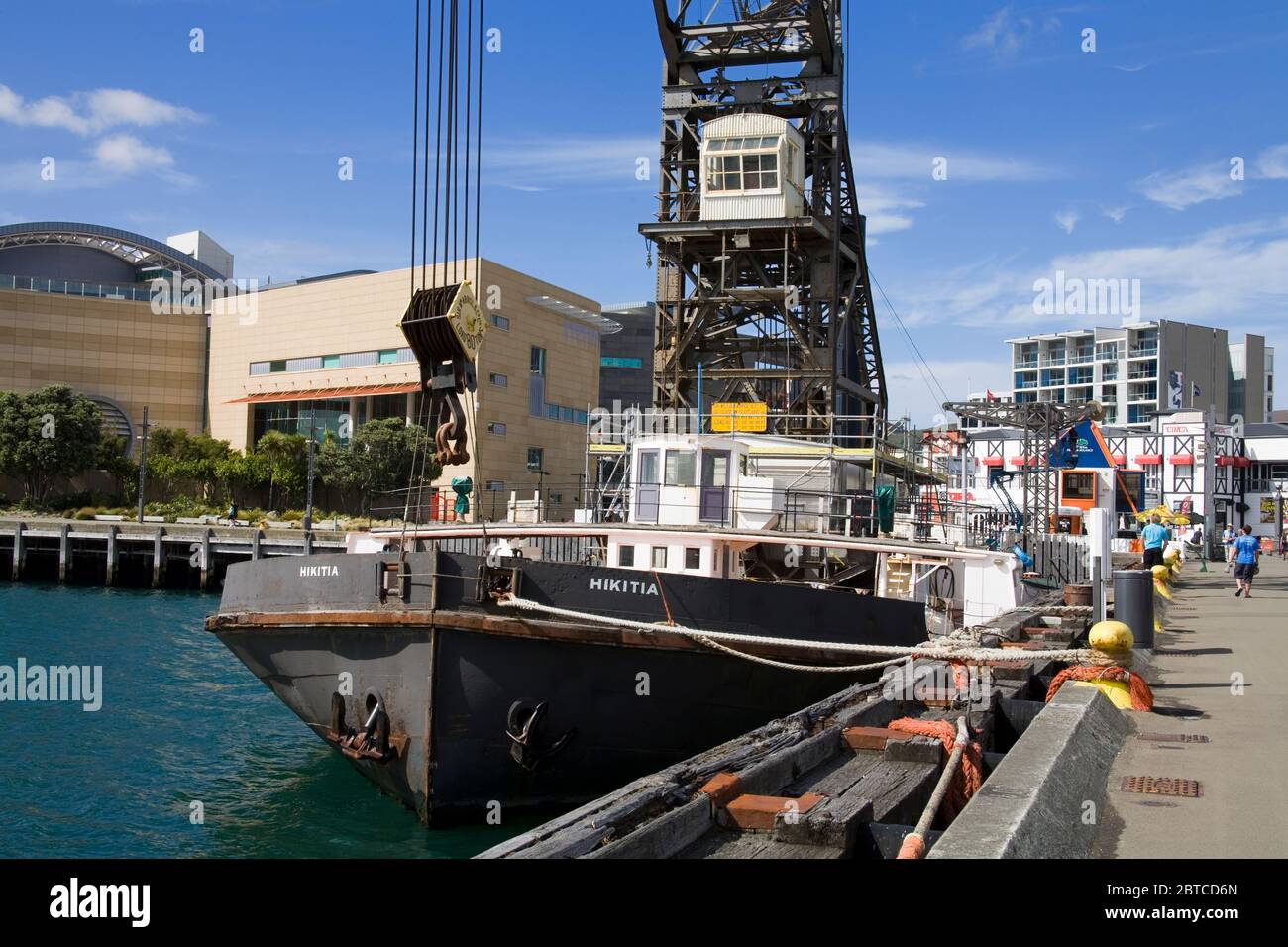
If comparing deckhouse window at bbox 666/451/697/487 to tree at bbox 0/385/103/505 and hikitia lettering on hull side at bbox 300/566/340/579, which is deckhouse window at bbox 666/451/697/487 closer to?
hikitia lettering on hull side at bbox 300/566/340/579

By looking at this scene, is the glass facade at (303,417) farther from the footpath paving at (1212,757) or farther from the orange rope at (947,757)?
the orange rope at (947,757)

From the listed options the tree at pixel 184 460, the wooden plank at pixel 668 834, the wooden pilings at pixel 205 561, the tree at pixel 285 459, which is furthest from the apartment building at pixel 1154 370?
the wooden plank at pixel 668 834

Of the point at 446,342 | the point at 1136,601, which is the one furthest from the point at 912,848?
the point at 1136,601

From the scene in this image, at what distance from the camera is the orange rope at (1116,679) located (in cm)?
1031

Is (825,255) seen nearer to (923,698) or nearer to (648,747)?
(648,747)

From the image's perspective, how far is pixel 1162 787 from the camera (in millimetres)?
7535

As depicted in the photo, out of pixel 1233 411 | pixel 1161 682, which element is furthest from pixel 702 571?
pixel 1233 411

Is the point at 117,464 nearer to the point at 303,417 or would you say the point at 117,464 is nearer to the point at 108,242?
the point at 303,417

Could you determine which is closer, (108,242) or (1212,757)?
(1212,757)

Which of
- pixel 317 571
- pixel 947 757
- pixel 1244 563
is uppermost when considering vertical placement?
pixel 317 571

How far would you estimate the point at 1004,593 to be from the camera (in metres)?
16.5

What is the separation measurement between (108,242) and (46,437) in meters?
43.1

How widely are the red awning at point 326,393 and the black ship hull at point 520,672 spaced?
53.4 metres

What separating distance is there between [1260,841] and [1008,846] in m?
2.00
